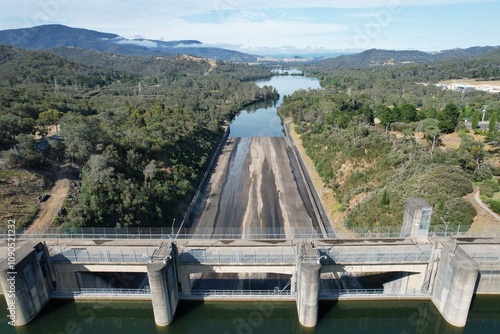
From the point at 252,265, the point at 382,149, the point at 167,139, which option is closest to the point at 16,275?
the point at 252,265

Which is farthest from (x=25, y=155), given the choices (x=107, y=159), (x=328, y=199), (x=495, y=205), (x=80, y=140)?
(x=495, y=205)

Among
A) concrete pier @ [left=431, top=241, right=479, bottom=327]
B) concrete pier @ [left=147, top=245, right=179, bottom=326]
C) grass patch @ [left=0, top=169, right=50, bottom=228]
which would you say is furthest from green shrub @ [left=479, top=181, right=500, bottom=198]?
grass patch @ [left=0, top=169, right=50, bottom=228]

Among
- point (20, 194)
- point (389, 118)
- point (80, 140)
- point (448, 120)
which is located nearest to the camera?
point (20, 194)

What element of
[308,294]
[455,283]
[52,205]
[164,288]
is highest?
[52,205]

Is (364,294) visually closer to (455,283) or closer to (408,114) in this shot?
(455,283)

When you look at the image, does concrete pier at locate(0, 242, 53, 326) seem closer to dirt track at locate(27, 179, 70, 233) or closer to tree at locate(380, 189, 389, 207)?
dirt track at locate(27, 179, 70, 233)

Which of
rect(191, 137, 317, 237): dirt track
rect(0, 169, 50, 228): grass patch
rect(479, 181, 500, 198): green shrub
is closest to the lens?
rect(0, 169, 50, 228): grass patch

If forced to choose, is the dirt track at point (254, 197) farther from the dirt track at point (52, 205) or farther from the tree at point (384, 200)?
the dirt track at point (52, 205)

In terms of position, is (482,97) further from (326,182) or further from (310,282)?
(310,282)
